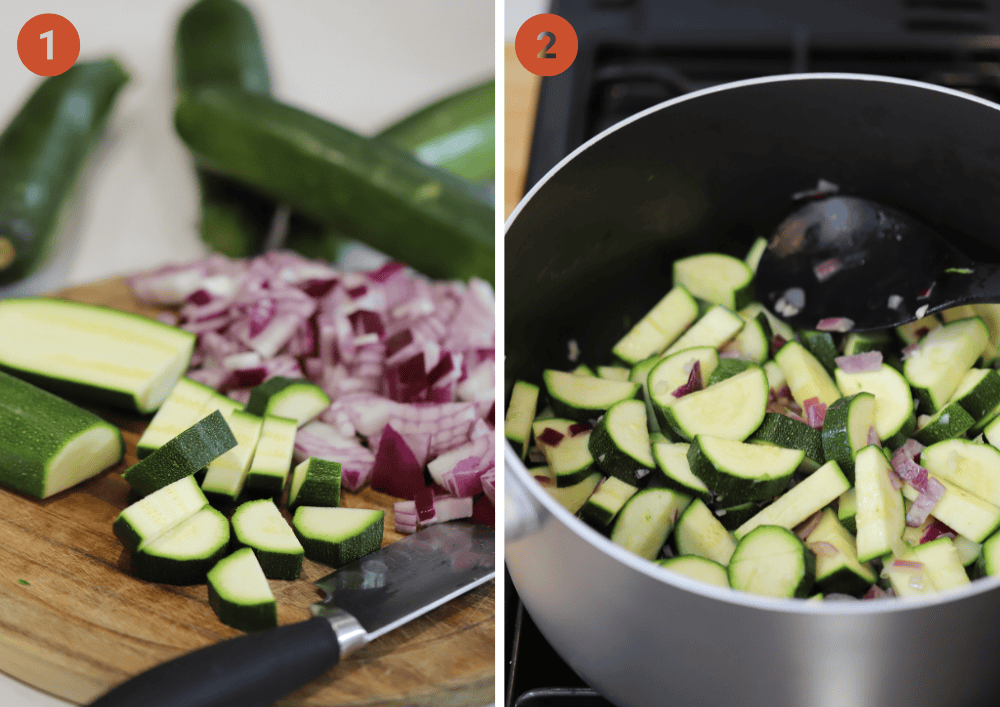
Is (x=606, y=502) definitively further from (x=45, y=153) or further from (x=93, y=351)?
(x=45, y=153)

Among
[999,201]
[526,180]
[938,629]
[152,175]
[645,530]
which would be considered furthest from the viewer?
[152,175]

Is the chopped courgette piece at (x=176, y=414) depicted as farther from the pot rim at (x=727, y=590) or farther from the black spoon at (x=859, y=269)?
the black spoon at (x=859, y=269)

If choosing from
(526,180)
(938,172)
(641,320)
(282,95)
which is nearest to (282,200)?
(282,95)

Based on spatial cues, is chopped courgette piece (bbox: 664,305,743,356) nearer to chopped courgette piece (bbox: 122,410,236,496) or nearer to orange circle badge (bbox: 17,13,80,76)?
chopped courgette piece (bbox: 122,410,236,496)

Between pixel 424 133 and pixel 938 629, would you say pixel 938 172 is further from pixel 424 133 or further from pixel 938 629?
pixel 424 133

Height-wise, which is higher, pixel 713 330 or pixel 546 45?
pixel 546 45

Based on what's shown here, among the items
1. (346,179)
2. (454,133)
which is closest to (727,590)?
(346,179)
